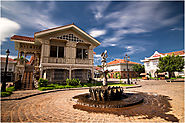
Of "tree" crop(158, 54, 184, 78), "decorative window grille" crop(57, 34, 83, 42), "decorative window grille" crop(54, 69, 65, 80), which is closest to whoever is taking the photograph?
"decorative window grille" crop(54, 69, 65, 80)

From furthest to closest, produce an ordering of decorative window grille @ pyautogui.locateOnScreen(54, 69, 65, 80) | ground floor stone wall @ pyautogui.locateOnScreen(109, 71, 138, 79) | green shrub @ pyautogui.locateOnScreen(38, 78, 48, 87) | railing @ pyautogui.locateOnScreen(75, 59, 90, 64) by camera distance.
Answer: ground floor stone wall @ pyautogui.locateOnScreen(109, 71, 138, 79) < railing @ pyautogui.locateOnScreen(75, 59, 90, 64) < decorative window grille @ pyautogui.locateOnScreen(54, 69, 65, 80) < green shrub @ pyautogui.locateOnScreen(38, 78, 48, 87)

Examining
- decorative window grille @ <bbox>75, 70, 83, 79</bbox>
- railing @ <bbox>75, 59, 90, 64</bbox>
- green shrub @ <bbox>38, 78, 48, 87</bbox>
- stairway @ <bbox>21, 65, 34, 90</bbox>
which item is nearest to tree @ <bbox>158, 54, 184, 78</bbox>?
railing @ <bbox>75, 59, 90, 64</bbox>

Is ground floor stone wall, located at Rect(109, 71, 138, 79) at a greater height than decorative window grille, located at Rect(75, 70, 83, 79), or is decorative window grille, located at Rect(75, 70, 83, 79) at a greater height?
decorative window grille, located at Rect(75, 70, 83, 79)

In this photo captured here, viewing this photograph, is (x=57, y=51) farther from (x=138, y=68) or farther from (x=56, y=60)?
(x=138, y=68)

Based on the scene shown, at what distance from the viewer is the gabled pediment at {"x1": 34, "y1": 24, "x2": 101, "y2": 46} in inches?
603

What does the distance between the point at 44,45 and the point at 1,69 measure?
25.5m

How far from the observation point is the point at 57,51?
16.2 meters

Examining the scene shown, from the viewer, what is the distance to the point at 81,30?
57.5 ft

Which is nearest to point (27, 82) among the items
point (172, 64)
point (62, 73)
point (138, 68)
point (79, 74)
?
point (62, 73)

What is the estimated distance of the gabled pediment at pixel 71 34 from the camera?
1530cm

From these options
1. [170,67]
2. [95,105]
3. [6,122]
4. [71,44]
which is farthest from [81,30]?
[170,67]

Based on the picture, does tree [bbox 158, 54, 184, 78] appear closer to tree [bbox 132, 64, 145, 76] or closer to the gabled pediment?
tree [bbox 132, 64, 145, 76]

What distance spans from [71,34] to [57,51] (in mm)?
4018

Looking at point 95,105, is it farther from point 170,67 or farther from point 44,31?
point 170,67
